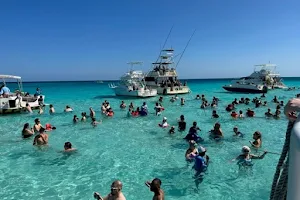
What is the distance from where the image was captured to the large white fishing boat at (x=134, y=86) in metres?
38.3

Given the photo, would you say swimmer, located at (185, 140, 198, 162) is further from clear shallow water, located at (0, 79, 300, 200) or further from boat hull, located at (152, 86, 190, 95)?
boat hull, located at (152, 86, 190, 95)

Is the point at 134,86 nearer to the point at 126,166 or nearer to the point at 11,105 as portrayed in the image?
the point at 11,105

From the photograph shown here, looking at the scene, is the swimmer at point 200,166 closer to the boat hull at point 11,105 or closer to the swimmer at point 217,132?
the swimmer at point 217,132

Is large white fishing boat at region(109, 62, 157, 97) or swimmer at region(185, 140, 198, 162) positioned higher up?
large white fishing boat at region(109, 62, 157, 97)

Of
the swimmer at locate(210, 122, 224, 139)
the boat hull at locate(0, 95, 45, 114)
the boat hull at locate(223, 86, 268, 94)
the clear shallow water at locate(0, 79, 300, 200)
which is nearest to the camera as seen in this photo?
the clear shallow water at locate(0, 79, 300, 200)

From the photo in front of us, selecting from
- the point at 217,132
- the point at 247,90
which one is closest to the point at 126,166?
the point at 217,132

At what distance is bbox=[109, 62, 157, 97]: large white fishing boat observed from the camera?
1508 inches

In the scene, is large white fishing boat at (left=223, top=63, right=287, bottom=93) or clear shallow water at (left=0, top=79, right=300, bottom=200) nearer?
clear shallow water at (left=0, top=79, right=300, bottom=200)

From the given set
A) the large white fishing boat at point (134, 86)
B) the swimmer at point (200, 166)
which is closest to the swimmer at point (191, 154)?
the swimmer at point (200, 166)

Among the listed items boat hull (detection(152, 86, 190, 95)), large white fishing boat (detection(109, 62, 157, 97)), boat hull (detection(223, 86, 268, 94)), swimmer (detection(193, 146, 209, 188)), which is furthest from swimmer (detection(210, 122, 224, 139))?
boat hull (detection(223, 86, 268, 94))

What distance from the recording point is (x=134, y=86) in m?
39.1

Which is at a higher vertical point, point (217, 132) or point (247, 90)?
point (247, 90)

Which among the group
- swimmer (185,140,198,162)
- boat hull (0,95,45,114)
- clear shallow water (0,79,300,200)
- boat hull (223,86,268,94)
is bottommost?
clear shallow water (0,79,300,200)

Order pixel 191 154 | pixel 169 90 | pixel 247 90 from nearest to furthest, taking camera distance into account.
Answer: pixel 191 154 < pixel 169 90 < pixel 247 90
